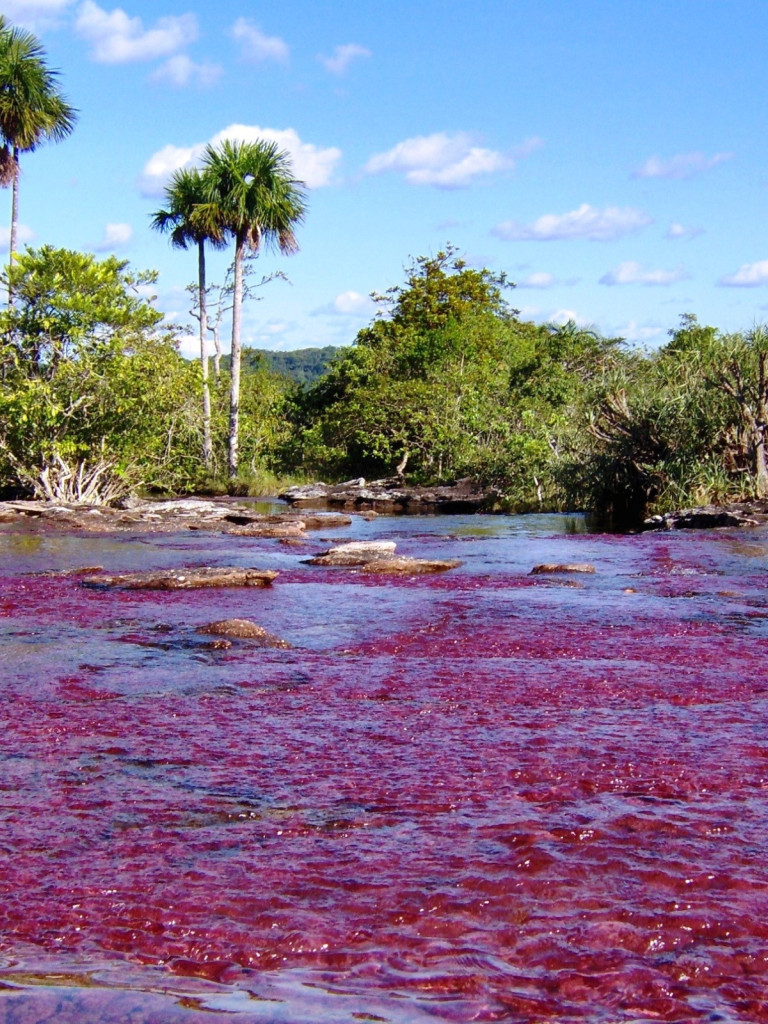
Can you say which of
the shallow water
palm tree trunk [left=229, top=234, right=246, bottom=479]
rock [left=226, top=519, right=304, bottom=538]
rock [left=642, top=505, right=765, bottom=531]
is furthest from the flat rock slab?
palm tree trunk [left=229, top=234, right=246, bottom=479]

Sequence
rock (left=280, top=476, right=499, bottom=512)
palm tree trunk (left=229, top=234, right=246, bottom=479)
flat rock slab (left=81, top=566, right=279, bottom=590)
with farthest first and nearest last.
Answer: palm tree trunk (left=229, top=234, right=246, bottom=479)
rock (left=280, top=476, right=499, bottom=512)
flat rock slab (left=81, top=566, right=279, bottom=590)

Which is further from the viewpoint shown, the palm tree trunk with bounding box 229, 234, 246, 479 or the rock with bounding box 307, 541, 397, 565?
the palm tree trunk with bounding box 229, 234, 246, 479

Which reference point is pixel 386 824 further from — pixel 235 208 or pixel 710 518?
pixel 235 208

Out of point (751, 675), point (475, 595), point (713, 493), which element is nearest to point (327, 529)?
point (713, 493)

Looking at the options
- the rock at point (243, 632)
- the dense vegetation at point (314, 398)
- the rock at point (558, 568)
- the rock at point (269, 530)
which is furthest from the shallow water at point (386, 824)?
the dense vegetation at point (314, 398)

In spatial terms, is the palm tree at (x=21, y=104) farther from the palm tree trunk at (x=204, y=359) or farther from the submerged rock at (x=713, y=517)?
the submerged rock at (x=713, y=517)

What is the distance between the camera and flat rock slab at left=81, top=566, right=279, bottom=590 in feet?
38.7

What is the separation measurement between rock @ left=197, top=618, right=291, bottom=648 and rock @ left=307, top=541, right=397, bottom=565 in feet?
18.7

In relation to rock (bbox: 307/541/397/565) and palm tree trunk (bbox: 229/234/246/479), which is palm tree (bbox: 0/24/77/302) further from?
rock (bbox: 307/541/397/565)

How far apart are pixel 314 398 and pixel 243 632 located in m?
36.1

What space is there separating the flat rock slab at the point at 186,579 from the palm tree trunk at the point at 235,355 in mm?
22819

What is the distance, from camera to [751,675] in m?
7.14

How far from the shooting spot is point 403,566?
44.7 feet

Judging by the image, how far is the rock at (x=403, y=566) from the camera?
44.3 feet
